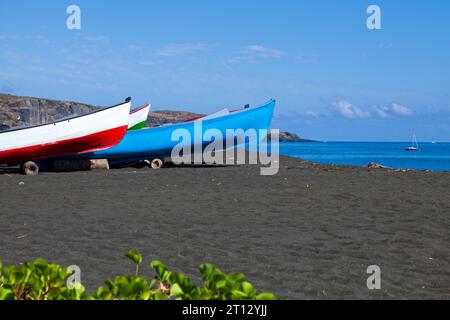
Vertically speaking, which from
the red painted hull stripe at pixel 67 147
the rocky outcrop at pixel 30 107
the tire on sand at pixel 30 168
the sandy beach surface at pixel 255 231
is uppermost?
the rocky outcrop at pixel 30 107

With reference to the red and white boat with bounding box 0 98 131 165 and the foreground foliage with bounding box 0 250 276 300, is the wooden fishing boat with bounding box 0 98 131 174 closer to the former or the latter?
the red and white boat with bounding box 0 98 131 165

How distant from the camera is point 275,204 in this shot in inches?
499

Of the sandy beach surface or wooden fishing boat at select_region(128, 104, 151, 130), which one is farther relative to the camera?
wooden fishing boat at select_region(128, 104, 151, 130)

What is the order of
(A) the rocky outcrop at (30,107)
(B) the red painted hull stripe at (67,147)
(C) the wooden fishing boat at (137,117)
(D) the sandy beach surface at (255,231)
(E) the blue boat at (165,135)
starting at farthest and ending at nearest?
(A) the rocky outcrop at (30,107) → (C) the wooden fishing boat at (137,117) → (E) the blue boat at (165,135) → (B) the red painted hull stripe at (67,147) → (D) the sandy beach surface at (255,231)

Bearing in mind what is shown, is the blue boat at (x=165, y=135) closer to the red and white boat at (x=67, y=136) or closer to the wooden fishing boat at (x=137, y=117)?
the red and white boat at (x=67, y=136)

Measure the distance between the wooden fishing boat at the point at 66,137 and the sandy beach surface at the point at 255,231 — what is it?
3.85 m

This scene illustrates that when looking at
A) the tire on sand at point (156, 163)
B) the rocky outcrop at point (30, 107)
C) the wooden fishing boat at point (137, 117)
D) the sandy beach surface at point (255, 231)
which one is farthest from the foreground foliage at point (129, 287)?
the rocky outcrop at point (30, 107)

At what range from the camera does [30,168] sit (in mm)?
20375

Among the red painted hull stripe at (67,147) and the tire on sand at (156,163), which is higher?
the red painted hull stripe at (67,147)

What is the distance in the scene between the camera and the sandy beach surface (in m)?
6.73

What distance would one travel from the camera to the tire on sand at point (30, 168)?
66.5 feet

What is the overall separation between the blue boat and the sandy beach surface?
6490 millimetres

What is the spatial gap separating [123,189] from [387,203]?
6760 mm

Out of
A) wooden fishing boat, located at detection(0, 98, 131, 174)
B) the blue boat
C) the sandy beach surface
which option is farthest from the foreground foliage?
the blue boat
